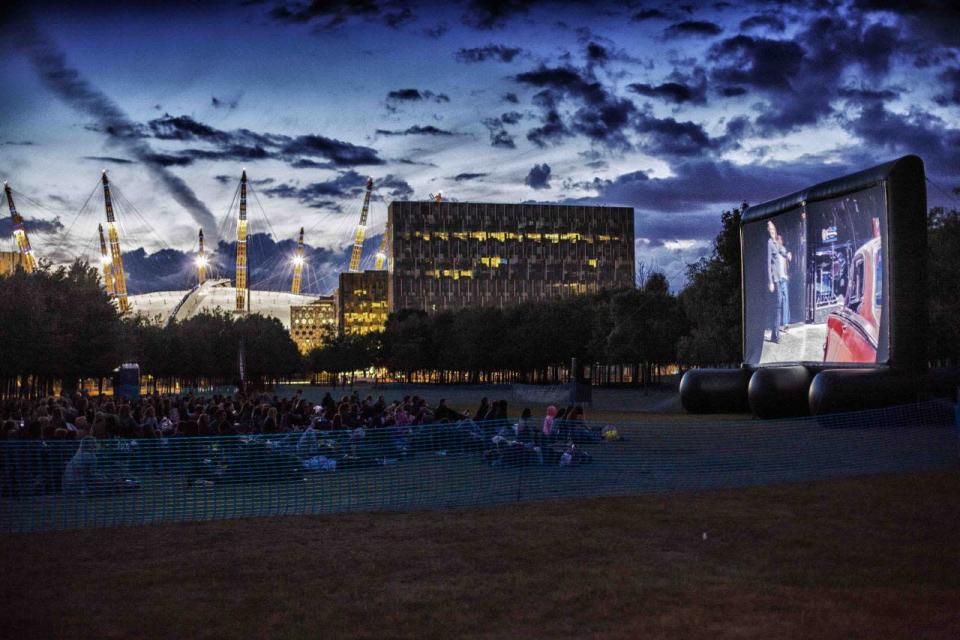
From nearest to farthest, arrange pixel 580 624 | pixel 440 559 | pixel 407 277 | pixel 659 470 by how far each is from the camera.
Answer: pixel 580 624 → pixel 440 559 → pixel 659 470 → pixel 407 277

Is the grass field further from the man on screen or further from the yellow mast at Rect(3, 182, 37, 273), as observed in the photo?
the yellow mast at Rect(3, 182, 37, 273)

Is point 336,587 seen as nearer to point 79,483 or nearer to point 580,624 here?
point 580,624

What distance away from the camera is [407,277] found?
648ft

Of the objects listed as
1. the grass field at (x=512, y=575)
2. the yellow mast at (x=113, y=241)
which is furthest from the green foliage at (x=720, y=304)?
the yellow mast at (x=113, y=241)

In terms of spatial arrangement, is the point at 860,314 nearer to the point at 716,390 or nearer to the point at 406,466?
the point at 716,390

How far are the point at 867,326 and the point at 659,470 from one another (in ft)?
36.9

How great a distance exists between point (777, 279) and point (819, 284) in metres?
3.08

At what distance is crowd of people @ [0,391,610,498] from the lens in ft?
50.2

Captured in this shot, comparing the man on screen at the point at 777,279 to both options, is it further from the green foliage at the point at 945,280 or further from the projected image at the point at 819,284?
the green foliage at the point at 945,280

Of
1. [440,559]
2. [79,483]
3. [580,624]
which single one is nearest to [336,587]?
[440,559]

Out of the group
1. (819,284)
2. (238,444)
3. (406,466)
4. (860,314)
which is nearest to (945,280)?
(819,284)

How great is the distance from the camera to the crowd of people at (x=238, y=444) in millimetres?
15312

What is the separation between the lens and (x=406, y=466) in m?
19.0

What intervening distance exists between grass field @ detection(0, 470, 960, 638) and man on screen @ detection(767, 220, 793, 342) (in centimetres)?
1768
